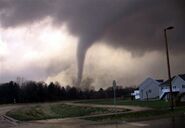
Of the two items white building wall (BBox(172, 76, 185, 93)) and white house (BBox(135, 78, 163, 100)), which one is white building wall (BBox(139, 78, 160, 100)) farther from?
white building wall (BBox(172, 76, 185, 93))

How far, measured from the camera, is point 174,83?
11031 centimetres

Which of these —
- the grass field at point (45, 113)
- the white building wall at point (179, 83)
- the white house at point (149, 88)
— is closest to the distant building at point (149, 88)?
the white house at point (149, 88)

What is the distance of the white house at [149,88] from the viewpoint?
13062cm

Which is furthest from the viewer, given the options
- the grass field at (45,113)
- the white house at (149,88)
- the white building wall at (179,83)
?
the white house at (149,88)

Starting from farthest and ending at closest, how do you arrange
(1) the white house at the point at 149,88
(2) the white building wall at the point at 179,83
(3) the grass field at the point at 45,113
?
(1) the white house at the point at 149,88, (2) the white building wall at the point at 179,83, (3) the grass field at the point at 45,113

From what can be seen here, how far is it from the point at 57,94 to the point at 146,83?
4406 cm

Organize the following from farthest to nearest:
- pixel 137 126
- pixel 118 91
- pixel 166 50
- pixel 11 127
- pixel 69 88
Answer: pixel 118 91 < pixel 69 88 < pixel 166 50 < pixel 11 127 < pixel 137 126

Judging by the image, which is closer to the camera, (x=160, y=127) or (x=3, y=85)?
(x=160, y=127)

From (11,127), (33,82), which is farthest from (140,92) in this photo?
(11,127)

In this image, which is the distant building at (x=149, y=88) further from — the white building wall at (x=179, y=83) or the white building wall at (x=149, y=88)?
the white building wall at (x=179, y=83)

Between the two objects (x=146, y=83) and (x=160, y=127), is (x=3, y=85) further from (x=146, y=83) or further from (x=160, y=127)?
(x=160, y=127)

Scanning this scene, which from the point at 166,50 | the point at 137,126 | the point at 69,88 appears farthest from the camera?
the point at 69,88

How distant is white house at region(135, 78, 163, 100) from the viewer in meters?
131

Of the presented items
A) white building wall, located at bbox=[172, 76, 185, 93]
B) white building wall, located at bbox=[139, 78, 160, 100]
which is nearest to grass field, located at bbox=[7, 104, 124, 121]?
white building wall, located at bbox=[172, 76, 185, 93]
